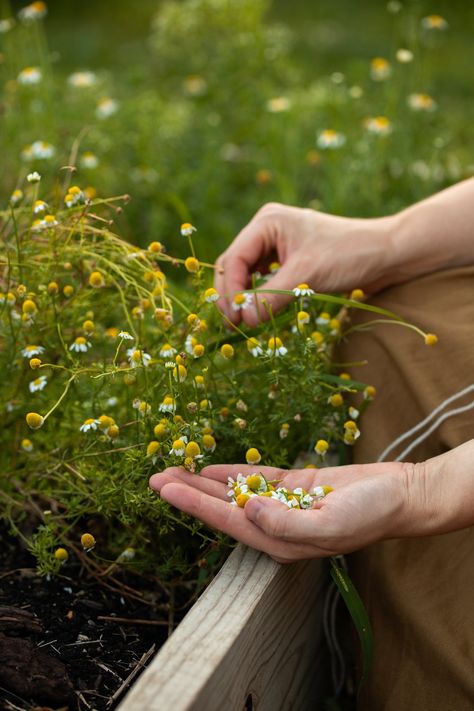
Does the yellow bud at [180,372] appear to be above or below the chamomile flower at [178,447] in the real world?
above

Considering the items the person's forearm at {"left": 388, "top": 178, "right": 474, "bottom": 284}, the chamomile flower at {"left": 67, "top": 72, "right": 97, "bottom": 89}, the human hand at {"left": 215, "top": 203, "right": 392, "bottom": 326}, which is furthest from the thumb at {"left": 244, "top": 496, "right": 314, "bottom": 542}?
the chamomile flower at {"left": 67, "top": 72, "right": 97, "bottom": 89}

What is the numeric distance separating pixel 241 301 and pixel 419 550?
50 centimetres

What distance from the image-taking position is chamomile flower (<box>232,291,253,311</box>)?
60.3 inches

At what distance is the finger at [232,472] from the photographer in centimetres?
138

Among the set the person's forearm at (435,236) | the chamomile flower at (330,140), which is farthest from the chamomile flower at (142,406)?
the chamomile flower at (330,140)

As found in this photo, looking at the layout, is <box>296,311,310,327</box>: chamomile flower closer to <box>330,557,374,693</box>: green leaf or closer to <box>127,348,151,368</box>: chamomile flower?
<box>127,348,151,368</box>: chamomile flower

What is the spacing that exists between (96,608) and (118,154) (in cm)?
184

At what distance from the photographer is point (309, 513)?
4.04 ft

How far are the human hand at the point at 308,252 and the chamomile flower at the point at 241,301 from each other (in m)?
0.07

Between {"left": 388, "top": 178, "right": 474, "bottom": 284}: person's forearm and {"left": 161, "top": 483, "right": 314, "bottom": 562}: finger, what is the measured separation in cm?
69

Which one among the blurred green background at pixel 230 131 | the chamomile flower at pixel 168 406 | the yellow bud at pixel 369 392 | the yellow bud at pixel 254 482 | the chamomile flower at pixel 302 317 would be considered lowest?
the blurred green background at pixel 230 131

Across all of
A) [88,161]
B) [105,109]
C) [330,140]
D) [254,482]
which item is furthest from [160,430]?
[105,109]

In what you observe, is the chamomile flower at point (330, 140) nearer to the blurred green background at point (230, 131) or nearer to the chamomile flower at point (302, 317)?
the blurred green background at point (230, 131)

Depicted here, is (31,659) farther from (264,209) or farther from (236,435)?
(264,209)
